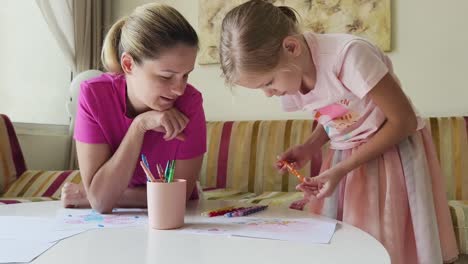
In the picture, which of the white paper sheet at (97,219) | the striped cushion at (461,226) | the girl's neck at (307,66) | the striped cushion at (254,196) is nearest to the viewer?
the white paper sheet at (97,219)

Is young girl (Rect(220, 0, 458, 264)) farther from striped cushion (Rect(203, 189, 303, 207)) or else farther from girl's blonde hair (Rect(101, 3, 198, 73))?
striped cushion (Rect(203, 189, 303, 207))

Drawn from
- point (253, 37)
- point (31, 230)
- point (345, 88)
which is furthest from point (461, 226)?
point (31, 230)

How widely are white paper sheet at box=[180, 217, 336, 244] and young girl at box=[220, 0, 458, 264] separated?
0.14m

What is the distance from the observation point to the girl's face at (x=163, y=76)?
107 centimetres

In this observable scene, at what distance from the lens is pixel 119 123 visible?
1171 millimetres

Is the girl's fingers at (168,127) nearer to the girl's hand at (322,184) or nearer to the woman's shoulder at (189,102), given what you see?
the woman's shoulder at (189,102)

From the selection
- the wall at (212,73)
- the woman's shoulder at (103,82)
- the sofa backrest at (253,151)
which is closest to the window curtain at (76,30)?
the wall at (212,73)

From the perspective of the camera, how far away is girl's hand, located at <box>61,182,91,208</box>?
1094mm

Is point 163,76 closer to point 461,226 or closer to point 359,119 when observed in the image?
point 359,119

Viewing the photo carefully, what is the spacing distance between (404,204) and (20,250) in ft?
2.74

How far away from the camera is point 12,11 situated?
9.26 feet

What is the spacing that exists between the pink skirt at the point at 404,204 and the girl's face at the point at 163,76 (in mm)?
465

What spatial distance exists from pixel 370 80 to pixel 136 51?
0.54 meters

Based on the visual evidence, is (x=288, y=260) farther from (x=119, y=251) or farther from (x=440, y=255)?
(x=440, y=255)
